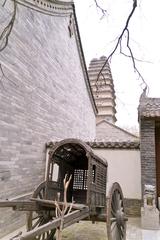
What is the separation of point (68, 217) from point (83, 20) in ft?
11.3

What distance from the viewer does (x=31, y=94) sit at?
708cm

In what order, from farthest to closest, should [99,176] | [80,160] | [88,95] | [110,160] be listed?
[88,95] → [110,160] → [80,160] → [99,176]

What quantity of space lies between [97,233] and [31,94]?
4153 millimetres

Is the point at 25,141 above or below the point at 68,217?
above

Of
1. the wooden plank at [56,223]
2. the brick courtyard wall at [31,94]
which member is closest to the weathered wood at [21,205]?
the wooden plank at [56,223]

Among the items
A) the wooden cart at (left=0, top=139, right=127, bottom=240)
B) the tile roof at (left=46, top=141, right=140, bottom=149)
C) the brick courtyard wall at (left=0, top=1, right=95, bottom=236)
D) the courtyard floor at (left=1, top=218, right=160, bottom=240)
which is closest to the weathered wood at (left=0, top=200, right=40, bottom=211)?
the wooden cart at (left=0, top=139, right=127, bottom=240)

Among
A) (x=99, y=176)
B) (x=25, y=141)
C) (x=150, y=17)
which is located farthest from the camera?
(x=25, y=141)

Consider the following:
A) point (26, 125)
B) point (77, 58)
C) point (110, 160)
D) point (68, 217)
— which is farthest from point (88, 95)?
point (68, 217)

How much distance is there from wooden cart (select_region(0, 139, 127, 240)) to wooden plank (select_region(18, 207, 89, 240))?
1 cm

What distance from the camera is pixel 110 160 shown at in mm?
8328

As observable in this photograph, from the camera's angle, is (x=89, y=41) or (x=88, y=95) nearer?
(x=89, y=41)

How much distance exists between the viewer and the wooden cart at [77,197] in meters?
4.21

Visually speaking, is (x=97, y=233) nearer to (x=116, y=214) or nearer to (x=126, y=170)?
(x=116, y=214)

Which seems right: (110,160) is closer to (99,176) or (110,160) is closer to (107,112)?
(99,176)
